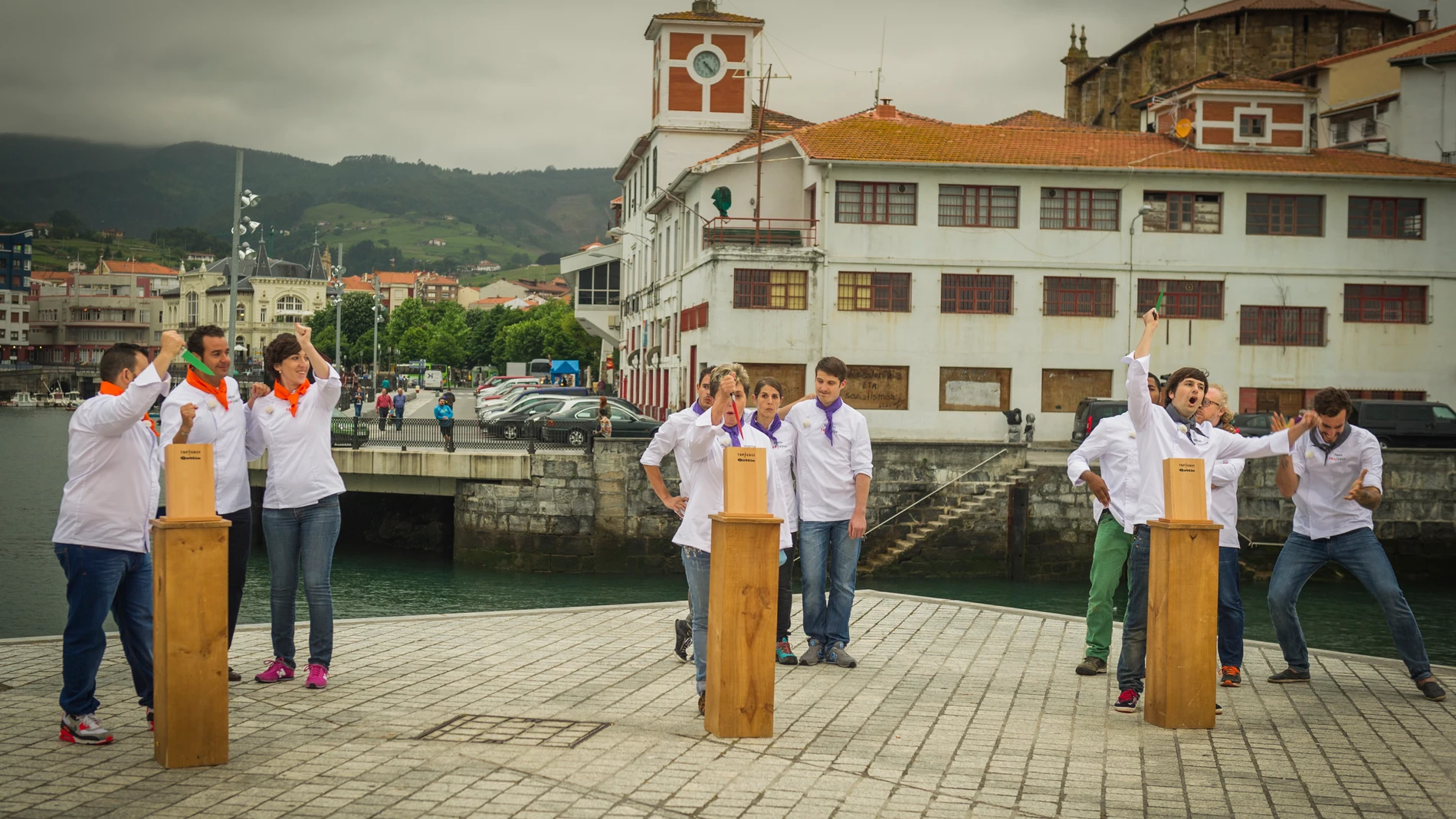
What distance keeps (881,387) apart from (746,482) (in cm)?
3202

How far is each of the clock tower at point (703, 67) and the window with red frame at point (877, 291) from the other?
17291mm

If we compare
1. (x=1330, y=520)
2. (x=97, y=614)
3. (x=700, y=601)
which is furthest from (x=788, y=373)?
(x=97, y=614)

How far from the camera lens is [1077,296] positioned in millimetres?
39688

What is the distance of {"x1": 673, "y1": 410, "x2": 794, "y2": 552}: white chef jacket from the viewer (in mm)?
7867

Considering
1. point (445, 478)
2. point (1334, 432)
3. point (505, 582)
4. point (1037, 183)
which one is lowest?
point (505, 582)

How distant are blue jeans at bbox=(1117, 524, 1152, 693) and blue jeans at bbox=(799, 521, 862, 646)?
209 cm

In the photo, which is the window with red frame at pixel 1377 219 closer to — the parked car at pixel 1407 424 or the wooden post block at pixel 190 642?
the parked car at pixel 1407 424

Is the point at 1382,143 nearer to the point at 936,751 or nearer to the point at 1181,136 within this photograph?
the point at 1181,136

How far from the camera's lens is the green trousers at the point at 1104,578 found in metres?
9.17

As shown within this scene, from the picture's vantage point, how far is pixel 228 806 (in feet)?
18.6

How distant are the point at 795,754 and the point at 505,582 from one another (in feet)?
64.7

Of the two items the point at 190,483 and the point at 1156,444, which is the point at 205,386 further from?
the point at 1156,444

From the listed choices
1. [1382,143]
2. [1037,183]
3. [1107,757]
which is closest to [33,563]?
[1107,757]

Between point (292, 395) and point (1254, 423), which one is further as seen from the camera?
point (1254, 423)
